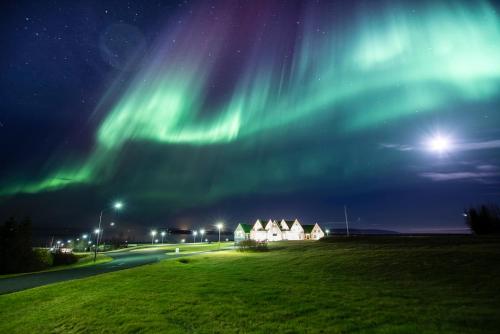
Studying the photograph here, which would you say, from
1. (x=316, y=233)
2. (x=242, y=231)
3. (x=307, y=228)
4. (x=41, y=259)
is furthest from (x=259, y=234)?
(x=41, y=259)

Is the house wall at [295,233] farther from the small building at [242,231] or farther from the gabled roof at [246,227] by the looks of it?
the small building at [242,231]

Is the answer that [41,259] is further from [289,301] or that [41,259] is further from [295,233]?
[295,233]

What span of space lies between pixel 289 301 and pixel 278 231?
95.7 metres

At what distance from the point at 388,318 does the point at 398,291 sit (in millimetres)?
4664

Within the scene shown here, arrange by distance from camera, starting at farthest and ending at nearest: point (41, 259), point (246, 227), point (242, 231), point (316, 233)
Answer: point (246, 227) < point (316, 233) < point (242, 231) < point (41, 259)

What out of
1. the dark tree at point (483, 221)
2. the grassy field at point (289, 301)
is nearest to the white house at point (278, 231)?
the dark tree at point (483, 221)

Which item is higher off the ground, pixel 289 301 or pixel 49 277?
A: pixel 289 301

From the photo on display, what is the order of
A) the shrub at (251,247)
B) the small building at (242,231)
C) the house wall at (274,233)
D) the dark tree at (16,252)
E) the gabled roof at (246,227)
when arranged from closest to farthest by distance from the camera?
the shrub at (251,247)
the dark tree at (16,252)
the house wall at (274,233)
the small building at (242,231)
the gabled roof at (246,227)

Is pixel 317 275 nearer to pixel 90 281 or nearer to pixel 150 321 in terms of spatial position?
pixel 150 321

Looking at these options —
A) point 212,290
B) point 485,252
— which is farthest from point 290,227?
point 212,290

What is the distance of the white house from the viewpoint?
105806 mm

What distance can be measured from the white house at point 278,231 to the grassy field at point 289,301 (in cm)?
8466

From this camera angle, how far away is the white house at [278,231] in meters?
106

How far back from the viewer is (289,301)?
13680 millimetres
